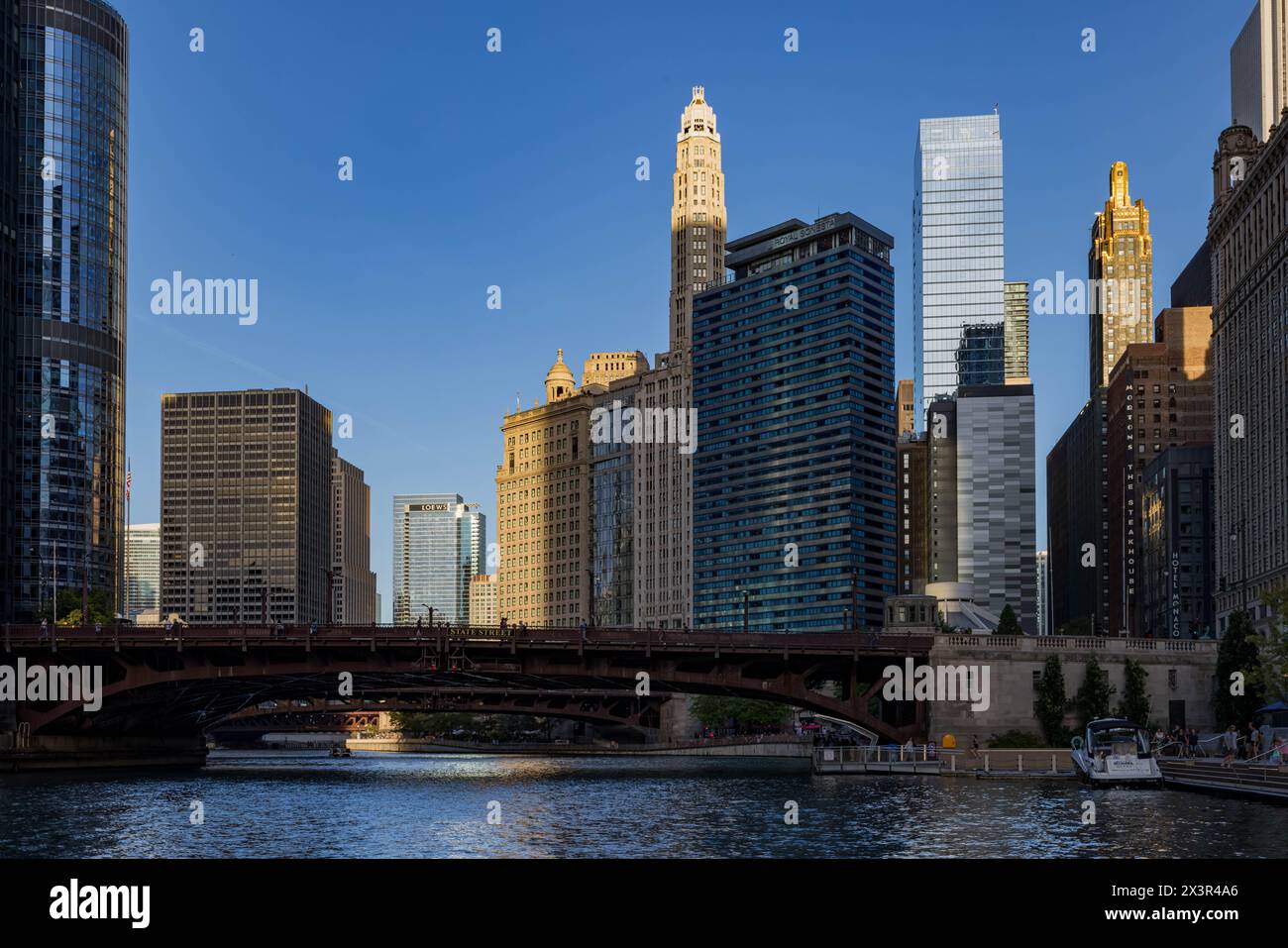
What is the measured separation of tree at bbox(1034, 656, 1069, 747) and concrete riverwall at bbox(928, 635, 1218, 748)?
81cm

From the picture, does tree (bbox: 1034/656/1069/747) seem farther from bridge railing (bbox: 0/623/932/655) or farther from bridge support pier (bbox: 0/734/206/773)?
bridge support pier (bbox: 0/734/206/773)

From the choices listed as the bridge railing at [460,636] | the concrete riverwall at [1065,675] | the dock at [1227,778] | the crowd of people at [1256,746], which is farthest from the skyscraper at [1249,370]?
the dock at [1227,778]

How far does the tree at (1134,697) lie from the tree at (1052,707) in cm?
428

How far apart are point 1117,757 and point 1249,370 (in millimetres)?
84591

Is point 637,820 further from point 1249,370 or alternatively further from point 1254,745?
point 1249,370

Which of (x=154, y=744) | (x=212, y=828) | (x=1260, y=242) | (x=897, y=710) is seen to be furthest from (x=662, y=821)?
(x=1260, y=242)

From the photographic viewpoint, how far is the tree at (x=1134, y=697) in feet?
350

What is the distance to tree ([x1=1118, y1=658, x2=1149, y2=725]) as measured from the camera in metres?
107

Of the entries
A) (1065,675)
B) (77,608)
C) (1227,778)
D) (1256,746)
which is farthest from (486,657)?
(77,608)

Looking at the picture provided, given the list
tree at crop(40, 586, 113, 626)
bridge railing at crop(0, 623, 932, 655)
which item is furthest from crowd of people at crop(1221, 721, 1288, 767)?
tree at crop(40, 586, 113, 626)

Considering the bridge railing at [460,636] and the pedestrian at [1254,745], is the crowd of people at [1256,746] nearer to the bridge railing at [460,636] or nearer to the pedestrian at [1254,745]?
the pedestrian at [1254,745]

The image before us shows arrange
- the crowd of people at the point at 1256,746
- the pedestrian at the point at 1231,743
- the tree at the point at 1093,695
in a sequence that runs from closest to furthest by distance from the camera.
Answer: the crowd of people at the point at 1256,746
the pedestrian at the point at 1231,743
the tree at the point at 1093,695
